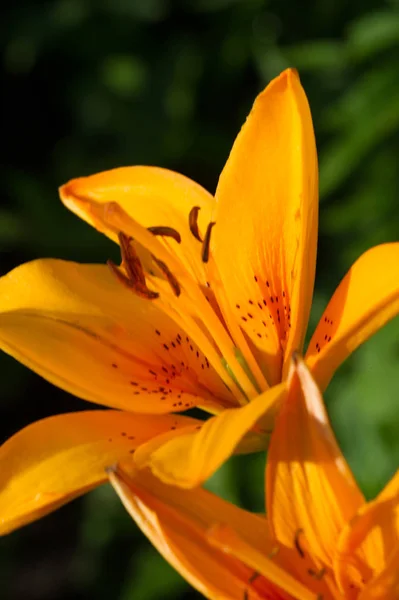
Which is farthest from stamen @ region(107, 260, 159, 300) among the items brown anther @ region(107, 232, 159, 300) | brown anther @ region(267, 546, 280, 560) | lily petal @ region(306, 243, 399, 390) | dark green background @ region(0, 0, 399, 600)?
dark green background @ region(0, 0, 399, 600)

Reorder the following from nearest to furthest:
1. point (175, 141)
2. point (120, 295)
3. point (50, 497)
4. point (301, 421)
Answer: point (301, 421), point (50, 497), point (120, 295), point (175, 141)

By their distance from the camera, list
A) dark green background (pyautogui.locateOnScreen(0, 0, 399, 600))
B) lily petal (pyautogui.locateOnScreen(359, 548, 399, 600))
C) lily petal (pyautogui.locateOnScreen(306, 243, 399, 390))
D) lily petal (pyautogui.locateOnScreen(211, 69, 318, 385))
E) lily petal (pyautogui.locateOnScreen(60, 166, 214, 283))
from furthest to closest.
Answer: dark green background (pyautogui.locateOnScreen(0, 0, 399, 600)), lily petal (pyautogui.locateOnScreen(60, 166, 214, 283)), lily petal (pyautogui.locateOnScreen(211, 69, 318, 385)), lily petal (pyautogui.locateOnScreen(306, 243, 399, 390)), lily petal (pyautogui.locateOnScreen(359, 548, 399, 600))

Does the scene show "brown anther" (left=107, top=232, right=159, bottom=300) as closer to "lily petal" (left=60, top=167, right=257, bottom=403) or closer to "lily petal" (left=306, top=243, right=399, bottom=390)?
"lily petal" (left=60, top=167, right=257, bottom=403)

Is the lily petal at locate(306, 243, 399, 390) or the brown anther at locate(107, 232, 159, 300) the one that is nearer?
the lily petal at locate(306, 243, 399, 390)

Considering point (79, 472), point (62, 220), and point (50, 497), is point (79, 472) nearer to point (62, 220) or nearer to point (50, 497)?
point (50, 497)

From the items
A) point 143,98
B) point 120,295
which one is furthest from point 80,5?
point 120,295

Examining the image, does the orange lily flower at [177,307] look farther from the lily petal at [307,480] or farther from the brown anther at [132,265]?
the lily petal at [307,480]
